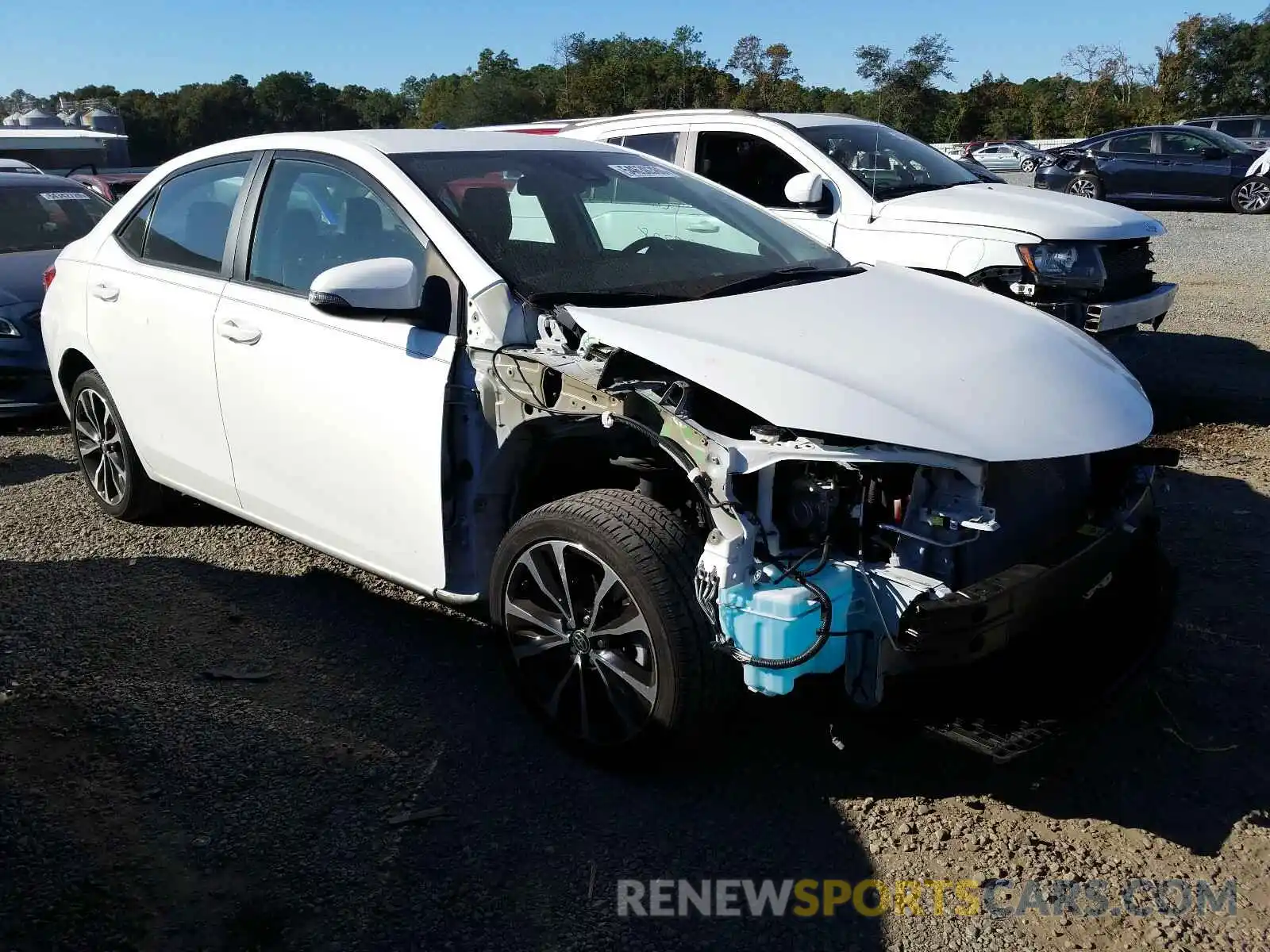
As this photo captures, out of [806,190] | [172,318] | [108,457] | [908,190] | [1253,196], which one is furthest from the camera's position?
[1253,196]

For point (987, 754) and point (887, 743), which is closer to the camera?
point (987, 754)

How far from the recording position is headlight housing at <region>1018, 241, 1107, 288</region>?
6504 millimetres

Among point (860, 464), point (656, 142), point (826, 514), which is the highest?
point (656, 142)

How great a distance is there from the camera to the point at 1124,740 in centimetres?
324

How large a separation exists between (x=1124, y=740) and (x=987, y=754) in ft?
3.38

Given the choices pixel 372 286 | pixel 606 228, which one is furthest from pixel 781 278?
pixel 372 286

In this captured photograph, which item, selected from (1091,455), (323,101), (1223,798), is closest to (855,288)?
(1091,455)

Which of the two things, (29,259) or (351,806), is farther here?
(29,259)

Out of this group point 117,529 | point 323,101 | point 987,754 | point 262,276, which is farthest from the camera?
point 323,101

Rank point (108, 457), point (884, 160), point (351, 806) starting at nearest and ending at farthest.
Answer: point (351, 806), point (108, 457), point (884, 160)

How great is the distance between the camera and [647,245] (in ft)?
12.3

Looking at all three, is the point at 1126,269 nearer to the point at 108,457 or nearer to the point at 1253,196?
the point at 108,457

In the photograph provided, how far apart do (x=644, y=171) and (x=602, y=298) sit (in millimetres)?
1172

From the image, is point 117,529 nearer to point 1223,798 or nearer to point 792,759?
→ point 792,759
